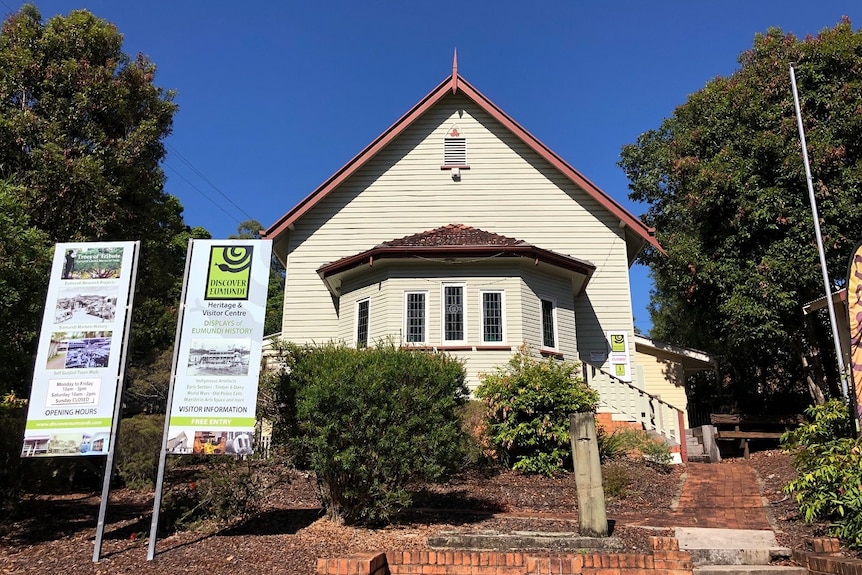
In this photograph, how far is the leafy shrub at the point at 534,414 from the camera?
11.2 meters

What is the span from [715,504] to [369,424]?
5.96 meters

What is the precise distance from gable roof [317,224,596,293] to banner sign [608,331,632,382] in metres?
2.26

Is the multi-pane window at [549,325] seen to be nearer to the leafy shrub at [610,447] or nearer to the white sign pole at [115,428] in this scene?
the leafy shrub at [610,447]

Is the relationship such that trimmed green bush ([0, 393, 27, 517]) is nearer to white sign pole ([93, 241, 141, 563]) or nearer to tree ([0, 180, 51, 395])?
tree ([0, 180, 51, 395])

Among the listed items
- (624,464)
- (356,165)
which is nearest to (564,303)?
(624,464)

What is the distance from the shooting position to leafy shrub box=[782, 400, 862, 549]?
22.1 feet

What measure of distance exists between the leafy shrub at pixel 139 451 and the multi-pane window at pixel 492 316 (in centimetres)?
783

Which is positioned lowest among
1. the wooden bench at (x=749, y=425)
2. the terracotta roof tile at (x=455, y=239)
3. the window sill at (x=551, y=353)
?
the wooden bench at (x=749, y=425)

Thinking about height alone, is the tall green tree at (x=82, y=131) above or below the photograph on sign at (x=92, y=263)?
above

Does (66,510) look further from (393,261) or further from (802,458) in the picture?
(802,458)

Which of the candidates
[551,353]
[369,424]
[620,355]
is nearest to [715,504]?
[369,424]

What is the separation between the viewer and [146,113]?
14.0 m

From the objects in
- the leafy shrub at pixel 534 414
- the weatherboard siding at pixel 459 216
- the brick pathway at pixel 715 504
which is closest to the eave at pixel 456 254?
the weatherboard siding at pixel 459 216

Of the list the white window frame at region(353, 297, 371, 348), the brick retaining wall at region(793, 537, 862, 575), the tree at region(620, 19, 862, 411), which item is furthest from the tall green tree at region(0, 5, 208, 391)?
the tree at region(620, 19, 862, 411)
